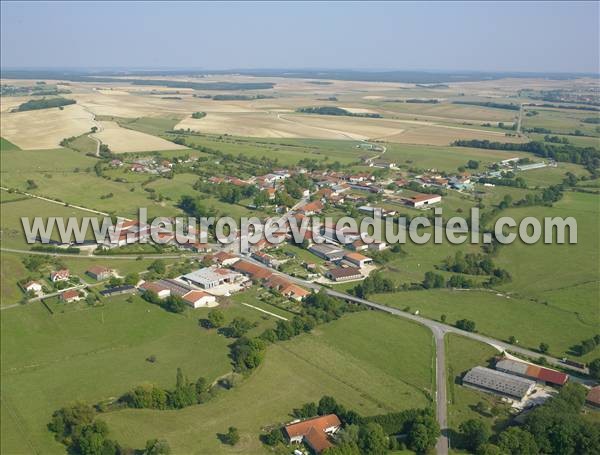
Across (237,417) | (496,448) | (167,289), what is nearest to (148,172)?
(167,289)

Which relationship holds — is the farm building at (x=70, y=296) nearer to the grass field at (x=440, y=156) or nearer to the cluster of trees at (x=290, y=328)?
the cluster of trees at (x=290, y=328)

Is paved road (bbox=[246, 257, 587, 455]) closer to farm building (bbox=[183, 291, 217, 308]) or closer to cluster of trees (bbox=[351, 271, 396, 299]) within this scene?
cluster of trees (bbox=[351, 271, 396, 299])

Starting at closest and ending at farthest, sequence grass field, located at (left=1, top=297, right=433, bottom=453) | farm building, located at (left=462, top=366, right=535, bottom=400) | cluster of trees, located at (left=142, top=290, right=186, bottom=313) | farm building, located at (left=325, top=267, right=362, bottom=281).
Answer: grass field, located at (left=1, top=297, right=433, bottom=453) → farm building, located at (left=462, top=366, right=535, bottom=400) → cluster of trees, located at (left=142, top=290, right=186, bottom=313) → farm building, located at (left=325, top=267, right=362, bottom=281)

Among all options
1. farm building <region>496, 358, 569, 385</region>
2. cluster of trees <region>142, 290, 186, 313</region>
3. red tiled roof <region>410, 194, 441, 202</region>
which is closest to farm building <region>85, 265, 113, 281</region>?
cluster of trees <region>142, 290, 186, 313</region>

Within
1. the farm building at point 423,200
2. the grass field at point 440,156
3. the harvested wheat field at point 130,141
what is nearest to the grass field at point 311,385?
the farm building at point 423,200

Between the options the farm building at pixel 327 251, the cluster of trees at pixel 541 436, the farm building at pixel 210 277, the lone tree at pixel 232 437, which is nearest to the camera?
the cluster of trees at pixel 541 436

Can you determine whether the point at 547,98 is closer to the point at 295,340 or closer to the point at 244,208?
the point at 244,208

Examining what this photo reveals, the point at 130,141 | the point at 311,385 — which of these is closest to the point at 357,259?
the point at 311,385
